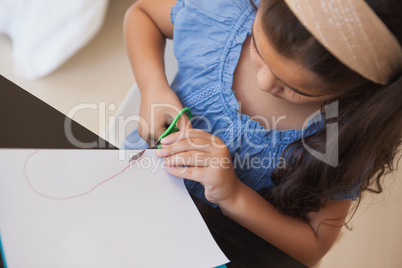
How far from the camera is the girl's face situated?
42 centimetres

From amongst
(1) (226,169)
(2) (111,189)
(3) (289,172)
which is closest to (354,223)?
(3) (289,172)

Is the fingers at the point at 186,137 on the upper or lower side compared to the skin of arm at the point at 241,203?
upper

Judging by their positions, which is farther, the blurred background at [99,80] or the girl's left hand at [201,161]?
the blurred background at [99,80]

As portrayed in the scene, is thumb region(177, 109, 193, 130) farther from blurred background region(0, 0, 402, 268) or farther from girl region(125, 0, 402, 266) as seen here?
blurred background region(0, 0, 402, 268)

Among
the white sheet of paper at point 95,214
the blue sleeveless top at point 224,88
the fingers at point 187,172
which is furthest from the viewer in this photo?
the blue sleeveless top at point 224,88

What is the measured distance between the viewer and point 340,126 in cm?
52

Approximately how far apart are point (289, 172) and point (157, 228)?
9.3 inches

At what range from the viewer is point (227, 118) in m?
0.59

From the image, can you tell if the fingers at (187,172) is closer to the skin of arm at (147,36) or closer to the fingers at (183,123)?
the fingers at (183,123)

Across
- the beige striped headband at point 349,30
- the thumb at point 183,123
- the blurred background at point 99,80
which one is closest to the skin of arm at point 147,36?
the thumb at point 183,123

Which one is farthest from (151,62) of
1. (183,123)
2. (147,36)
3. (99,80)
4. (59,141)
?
(99,80)

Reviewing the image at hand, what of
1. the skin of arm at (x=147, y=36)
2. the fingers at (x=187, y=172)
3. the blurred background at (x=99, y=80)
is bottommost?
the blurred background at (x=99, y=80)

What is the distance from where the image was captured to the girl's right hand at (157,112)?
1.93ft

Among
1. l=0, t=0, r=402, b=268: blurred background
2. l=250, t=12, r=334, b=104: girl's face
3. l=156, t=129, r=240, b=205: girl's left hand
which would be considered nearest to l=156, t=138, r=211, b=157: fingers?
l=156, t=129, r=240, b=205: girl's left hand
